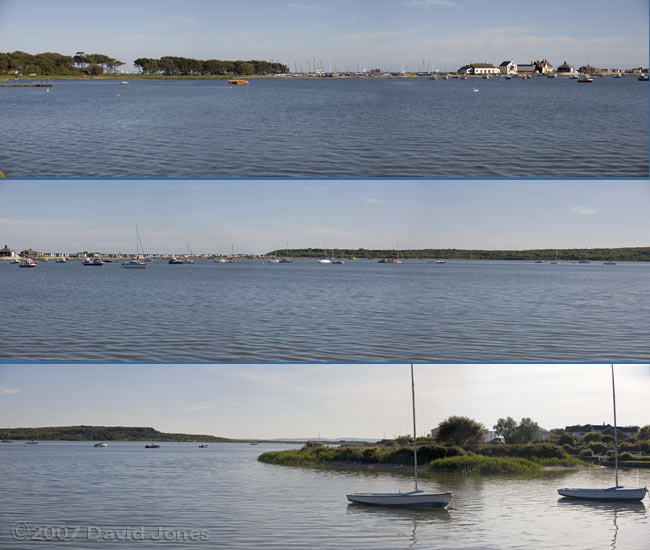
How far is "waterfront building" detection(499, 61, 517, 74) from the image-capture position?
4537cm

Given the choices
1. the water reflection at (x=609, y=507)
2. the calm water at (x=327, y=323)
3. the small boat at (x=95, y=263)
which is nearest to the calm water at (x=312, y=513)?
the water reflection at (x=609, y=507)

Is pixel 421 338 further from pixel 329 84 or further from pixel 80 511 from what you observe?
pixel 329 84

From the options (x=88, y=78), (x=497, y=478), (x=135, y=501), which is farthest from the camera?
(x=88, y=78)

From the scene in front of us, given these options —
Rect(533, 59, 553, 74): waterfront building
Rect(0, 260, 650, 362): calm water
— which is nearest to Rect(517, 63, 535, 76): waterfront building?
Rect(533, 59, 553, 74): waterfront building

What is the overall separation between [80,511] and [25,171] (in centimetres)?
577

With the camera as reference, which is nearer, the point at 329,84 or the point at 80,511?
the point at 80,511

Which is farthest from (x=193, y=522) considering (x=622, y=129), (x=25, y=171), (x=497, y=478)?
(x=622, y=129)

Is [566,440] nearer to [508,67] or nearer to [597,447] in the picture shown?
[597,447]

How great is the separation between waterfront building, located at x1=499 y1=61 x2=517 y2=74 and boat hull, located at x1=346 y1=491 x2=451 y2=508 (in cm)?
3600

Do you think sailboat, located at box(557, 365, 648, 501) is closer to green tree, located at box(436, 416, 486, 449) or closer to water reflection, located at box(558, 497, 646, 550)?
water reflection, located at box(558, 497, 646, 550)

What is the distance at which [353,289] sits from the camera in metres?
22.2

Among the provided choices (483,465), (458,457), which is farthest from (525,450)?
(458,457)

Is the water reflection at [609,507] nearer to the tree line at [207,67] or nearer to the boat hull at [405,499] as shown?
the boat hull at [405,499]

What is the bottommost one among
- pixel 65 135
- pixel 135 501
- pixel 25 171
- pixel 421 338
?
pixel 135 501
